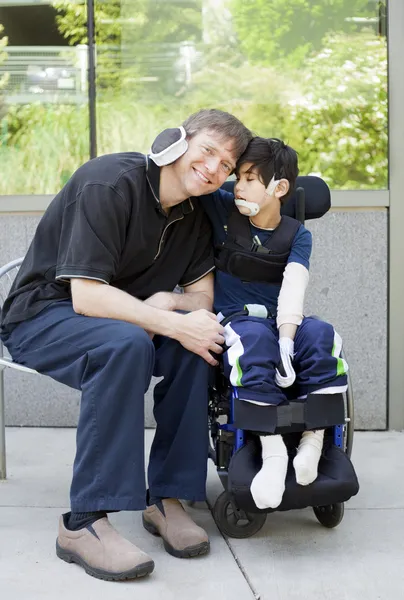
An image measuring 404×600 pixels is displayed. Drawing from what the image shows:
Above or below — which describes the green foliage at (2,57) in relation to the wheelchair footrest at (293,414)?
above

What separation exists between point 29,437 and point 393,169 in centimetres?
222

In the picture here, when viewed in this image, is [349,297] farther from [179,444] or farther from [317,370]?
[179,444]

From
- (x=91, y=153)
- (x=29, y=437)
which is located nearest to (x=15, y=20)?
(x=91, y=153)

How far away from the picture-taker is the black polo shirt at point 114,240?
3.10 metres

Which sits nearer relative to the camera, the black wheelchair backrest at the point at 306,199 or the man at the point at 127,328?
the man at the point at 127,328

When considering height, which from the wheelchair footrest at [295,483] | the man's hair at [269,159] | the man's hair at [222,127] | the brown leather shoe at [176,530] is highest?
the man's hair at [222,127]

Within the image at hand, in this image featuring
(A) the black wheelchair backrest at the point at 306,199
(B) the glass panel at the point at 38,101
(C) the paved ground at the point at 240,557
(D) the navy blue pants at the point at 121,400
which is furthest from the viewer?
(B) the glass panel at the point at 38,101

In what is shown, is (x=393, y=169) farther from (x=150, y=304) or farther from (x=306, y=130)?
(x=150, y=304)

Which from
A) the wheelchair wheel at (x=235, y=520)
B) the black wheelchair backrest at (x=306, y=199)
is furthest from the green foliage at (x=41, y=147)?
the wheelchair wheel at (x=235, y=520)

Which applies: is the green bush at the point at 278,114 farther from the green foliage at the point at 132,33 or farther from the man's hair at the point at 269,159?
the man's hair at the point at 269,159

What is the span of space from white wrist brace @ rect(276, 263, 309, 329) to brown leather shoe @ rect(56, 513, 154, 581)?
2.91 feet

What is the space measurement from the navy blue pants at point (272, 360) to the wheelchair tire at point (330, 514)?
432mm

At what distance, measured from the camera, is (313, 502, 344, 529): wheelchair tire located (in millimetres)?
3264

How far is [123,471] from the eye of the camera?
290 cm
